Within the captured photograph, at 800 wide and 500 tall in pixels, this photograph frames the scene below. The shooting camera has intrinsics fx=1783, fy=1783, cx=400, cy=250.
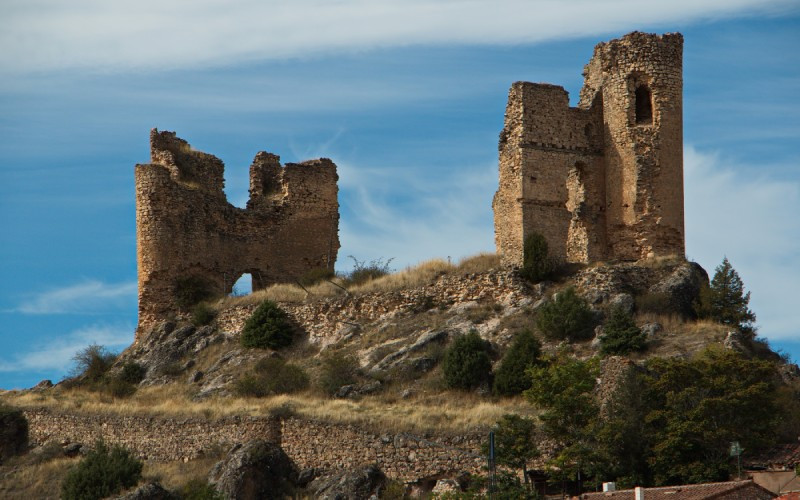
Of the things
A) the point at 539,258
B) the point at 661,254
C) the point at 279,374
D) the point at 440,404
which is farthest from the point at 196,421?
the point at 661,254

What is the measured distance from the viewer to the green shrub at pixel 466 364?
4301cm

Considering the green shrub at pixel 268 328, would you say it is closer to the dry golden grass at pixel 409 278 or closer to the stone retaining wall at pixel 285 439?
the dry golden grass at pixel 409 278

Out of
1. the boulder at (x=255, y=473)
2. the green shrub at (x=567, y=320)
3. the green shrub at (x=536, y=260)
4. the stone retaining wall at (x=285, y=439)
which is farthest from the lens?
the green shrub at (x=536, y=260)

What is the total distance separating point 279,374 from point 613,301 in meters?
8.86

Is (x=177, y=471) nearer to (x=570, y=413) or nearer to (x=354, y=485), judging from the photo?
(x=354, y=485)

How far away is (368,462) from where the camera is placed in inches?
1587

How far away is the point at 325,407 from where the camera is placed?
1688 inches

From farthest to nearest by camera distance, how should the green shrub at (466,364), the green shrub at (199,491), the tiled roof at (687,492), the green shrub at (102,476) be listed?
the green shrub at (466,364) < the green shrub at (102,476) < the green shrub at (199,491) < the tiled roof at (687,492)

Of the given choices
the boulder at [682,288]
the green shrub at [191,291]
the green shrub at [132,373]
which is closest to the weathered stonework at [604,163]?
the boulder at [682,288]

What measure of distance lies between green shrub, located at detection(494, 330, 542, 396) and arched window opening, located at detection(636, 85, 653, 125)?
785 cm

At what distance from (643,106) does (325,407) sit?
12447mm

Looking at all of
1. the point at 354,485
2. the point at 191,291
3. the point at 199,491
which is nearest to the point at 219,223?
the point at 191,291

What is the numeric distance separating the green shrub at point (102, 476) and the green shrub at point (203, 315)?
29.5ft

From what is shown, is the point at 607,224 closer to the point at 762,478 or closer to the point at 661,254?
the point at 661,254
